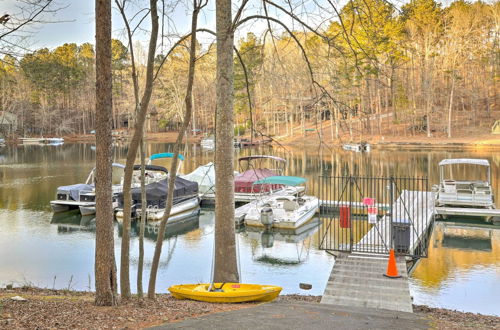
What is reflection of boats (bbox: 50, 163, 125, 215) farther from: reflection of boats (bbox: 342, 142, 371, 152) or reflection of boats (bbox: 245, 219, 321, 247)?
reflection of boats (bbox: 342, 142, 371, 152)

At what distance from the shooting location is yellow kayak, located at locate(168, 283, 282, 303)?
8.20m

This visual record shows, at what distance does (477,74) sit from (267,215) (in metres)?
54.5

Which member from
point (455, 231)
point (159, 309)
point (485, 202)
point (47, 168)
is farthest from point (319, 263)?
point (47, 168)

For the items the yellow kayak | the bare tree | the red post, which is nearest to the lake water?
the red post

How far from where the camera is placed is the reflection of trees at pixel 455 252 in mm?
13727

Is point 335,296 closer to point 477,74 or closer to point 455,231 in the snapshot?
point 455,231

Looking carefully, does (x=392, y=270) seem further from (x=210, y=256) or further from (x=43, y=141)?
(x=43, y=141)

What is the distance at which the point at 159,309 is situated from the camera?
23.6ft

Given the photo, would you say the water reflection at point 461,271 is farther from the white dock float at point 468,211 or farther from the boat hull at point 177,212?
the boat hull at point 177,212

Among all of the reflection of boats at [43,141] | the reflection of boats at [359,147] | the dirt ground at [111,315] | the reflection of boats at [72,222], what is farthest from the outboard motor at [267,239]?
the reflection of boats at [43,141]

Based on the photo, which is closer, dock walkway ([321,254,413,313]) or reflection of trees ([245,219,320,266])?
dock walkway ([321,254,413,313])

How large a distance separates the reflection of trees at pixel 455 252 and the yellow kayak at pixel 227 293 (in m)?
6.01

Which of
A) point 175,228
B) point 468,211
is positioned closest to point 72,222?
point 175,228

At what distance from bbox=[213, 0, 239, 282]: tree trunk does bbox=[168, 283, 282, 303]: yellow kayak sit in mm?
577
